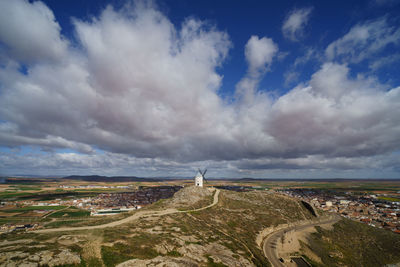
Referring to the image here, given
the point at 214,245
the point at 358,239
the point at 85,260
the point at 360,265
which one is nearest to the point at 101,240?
the point at 85,260

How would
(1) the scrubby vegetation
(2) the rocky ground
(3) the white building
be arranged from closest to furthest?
(1) the scrubby vegetation → (2) the rocky ground → (3) the white building

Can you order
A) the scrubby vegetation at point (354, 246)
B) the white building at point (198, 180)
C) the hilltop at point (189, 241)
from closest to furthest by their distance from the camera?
the hilltop at point (189, 241)
the scrubby vegetation at point (354, 246)
the white building at point (198, 180)

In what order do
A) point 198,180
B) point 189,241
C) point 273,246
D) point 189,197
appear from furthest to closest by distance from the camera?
point 198,180, point 189,197, point 273,246, point 189,241

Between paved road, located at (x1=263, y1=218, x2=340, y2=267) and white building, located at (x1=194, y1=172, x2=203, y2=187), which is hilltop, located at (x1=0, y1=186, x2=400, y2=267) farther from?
white building, located at (x1=194, y1=172, x2=203, y2=187)

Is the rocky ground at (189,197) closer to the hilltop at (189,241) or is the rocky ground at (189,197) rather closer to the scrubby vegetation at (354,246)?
the hilltop at (189,241)

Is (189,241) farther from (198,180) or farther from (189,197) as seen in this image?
(198,180)

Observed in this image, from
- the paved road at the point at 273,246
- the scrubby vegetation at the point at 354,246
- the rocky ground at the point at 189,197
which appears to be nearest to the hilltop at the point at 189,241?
the scrubby vegetation at the point at 354,246

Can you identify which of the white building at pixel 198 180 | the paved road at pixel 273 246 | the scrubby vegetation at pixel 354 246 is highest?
the white building at pixel 198 180

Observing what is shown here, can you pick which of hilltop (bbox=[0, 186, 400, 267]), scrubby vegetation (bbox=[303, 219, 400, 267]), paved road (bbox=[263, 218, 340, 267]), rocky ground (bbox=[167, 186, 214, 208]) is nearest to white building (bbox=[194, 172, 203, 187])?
rocky ground (bbox=[167, 186, 214, 208])

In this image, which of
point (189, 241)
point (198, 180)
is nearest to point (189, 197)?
point (198, 180)

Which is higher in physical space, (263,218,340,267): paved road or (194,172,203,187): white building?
(194,172,203,187): white building

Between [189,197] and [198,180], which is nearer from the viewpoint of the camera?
[189,197]

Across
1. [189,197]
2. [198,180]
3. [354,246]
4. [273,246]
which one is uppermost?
[198,180]
